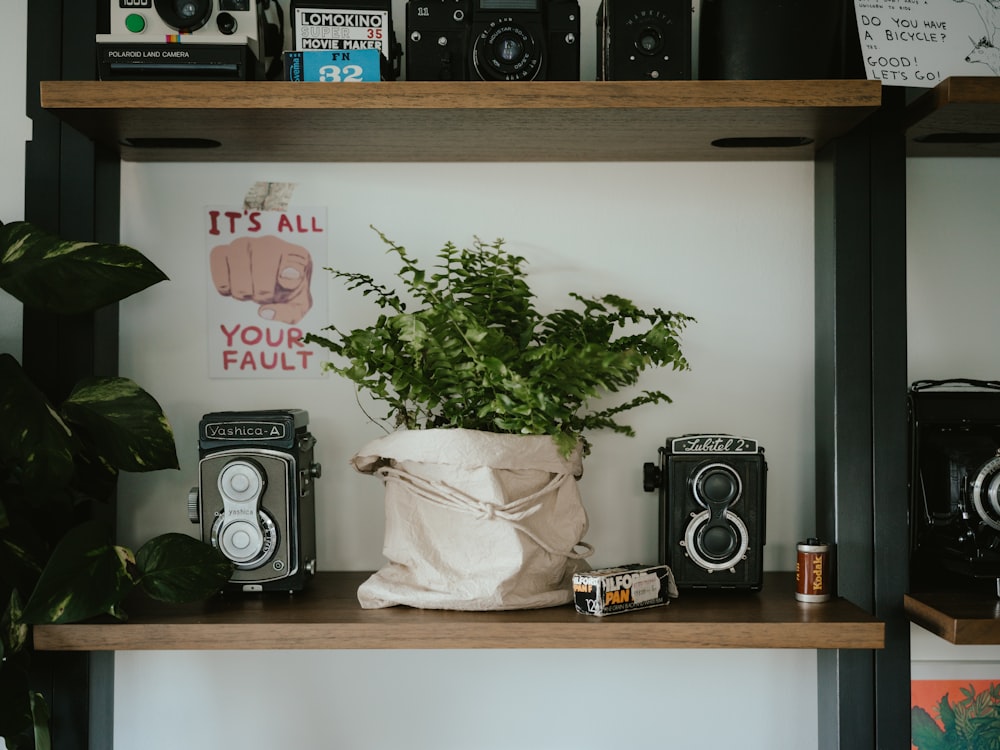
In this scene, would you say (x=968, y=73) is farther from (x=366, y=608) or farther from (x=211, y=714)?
(x=211, y=714)

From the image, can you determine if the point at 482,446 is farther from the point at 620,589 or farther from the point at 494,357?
the point at 620,589

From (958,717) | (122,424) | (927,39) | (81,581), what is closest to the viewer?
(81,581)

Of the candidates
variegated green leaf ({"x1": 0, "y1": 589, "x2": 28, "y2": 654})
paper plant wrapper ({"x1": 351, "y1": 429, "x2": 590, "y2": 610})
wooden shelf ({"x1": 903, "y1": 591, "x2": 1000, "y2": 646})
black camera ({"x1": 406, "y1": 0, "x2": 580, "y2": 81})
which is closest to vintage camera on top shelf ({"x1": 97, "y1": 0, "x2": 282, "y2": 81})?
black camera ({"x1": 406, "y1": 0, "x2": 580, "y2": 81})

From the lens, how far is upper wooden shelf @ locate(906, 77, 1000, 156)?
1104 millimetres

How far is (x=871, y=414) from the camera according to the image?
1.26 metres

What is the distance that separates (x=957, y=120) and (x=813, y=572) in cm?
64

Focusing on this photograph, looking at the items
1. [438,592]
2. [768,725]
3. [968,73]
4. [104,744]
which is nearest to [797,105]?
[968,73]

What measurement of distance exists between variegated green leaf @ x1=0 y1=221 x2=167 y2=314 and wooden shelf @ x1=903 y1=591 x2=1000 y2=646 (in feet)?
3.49

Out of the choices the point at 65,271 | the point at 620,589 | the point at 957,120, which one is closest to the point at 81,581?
the point at 65,271

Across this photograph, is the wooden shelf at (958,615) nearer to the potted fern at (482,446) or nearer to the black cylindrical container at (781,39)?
the potted fern at (482,446)

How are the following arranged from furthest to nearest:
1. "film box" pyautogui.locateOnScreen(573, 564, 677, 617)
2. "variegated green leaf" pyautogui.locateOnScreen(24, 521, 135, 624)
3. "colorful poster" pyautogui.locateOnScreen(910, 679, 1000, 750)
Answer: "colorful poster" pyautogui.locateOnScreen(910, 679, 1000, 750)
"film box" pyautogui.locateOnScreen(573, 564, 677, 617)
"variegated green leaf" pyautogui.locateOnScreen(24, 521, 135, 624)

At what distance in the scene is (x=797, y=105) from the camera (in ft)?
3.69

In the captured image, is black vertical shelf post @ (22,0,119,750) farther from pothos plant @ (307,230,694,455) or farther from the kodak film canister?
the kodak film canister

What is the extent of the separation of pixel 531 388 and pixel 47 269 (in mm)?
627
